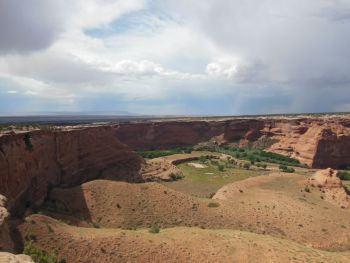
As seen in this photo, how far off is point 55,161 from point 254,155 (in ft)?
233

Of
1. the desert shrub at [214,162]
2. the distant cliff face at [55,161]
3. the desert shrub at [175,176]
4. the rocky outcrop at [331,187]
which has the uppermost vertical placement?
the distant cliff face at [55,161]

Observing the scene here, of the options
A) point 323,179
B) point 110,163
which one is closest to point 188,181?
point 110,163

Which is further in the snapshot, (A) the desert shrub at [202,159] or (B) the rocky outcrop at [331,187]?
(A) the desert shrub at [202,159]

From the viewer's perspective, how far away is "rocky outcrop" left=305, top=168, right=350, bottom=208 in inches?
2203

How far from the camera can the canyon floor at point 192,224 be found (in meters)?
31.5

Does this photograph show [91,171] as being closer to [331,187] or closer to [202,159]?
[331,187]

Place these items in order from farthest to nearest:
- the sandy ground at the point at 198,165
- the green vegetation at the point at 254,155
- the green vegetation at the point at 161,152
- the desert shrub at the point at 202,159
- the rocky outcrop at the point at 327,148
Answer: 1. the green vegetation at the point at 161,152
2. the green vegetation at the point at 254,155
3. the desert shrub at the point at 202,159
4. the rocky outcrop at the point at 327,148
5. the sandy ground at the point at 198,165

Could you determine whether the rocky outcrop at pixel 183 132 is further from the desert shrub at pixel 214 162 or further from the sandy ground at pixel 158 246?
the sandy ground at pixel 158 246

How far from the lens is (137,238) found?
1292 inches

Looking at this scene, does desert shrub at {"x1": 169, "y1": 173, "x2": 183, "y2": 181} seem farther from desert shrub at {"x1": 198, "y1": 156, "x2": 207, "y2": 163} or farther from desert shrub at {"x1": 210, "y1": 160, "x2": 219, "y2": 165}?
desert shrub at {"x1": 198, "y1": 156, "x2": 207, "y2": 163}

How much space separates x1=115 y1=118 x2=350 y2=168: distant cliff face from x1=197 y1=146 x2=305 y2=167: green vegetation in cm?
296

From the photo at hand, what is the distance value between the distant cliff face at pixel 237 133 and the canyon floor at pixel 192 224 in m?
48.9

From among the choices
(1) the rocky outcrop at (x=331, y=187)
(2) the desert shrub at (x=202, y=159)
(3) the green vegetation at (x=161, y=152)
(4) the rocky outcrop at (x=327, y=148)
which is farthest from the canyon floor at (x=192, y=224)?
(3) the green vegetation at (x=161, y=152)

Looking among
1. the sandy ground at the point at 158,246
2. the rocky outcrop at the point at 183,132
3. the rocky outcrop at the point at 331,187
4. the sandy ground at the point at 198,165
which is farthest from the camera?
the rocky outcrop at the point at 183,132
